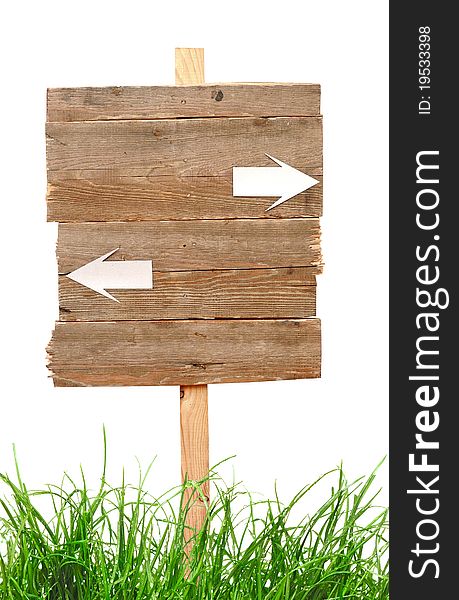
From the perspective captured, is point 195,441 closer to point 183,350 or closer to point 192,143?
point 183,350

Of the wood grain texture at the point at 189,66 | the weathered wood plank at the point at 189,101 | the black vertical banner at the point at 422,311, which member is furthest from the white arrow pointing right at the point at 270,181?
the black vertical banner at the point at 422,311

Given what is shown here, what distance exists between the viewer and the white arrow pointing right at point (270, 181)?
293 cm

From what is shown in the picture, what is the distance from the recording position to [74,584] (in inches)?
113

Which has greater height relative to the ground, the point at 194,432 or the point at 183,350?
the point at 183,350

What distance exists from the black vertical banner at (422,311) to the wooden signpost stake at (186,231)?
50cm

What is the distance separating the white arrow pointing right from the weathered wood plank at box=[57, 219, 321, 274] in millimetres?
78

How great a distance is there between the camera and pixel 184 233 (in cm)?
294

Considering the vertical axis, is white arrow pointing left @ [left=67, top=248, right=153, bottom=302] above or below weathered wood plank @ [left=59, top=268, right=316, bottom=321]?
above

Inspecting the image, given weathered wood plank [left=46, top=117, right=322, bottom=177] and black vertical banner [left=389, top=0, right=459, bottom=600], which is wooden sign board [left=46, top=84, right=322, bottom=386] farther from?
black vertical banner [left=389, top=0, right=459, bottom=600]

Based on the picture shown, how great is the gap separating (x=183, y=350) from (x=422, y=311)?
0.78 m

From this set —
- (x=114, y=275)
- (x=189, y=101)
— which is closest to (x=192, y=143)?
(x=189, y=101)

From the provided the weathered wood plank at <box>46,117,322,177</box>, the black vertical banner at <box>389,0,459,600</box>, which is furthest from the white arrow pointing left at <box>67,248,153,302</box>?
the black vertical banner at <box>389,0,459,600</box>

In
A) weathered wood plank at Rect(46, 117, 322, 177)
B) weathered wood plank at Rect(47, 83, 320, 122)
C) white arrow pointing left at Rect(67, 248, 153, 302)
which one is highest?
weathered wood plank at Rect(47, 83, 320, 122)

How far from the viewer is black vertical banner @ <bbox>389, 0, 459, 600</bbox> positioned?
2.44 m
